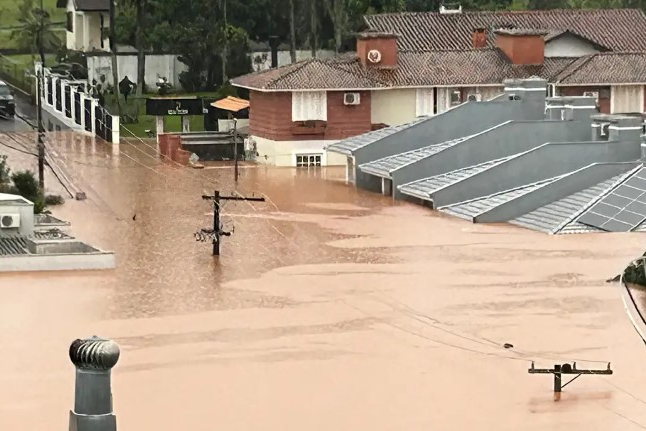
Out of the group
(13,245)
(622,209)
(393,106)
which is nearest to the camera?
(13,245)

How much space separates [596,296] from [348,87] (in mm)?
22231

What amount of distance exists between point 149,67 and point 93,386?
56.1 metres

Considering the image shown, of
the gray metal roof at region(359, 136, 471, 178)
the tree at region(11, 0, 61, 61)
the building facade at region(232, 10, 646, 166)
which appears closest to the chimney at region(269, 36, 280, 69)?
the building facade at region(232, 10, 646, 166)

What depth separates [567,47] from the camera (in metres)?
56.6

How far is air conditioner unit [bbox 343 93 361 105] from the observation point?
171ft

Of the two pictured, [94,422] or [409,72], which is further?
[409,72]

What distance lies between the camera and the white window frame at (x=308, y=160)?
169ft

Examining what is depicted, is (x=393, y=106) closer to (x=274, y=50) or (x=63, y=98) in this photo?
(x=274, y=50)

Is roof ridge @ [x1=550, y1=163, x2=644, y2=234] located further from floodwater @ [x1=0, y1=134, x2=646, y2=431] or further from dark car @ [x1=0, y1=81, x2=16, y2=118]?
dark car @ [x1=0, y1=81, x2=16, y2=118]

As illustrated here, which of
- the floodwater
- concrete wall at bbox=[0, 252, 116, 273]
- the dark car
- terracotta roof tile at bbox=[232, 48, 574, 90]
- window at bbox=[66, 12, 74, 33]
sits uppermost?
window at bbox=[66, 12, 74, 33]

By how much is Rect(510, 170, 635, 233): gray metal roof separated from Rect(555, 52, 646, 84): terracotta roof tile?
12105mm

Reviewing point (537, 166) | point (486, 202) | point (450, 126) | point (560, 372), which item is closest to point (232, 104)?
point (450, 126)

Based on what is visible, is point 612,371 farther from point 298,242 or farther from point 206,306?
point 298,242

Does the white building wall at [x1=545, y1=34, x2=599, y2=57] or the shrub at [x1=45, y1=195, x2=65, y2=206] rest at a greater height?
the white building wall at [x1=545, y1=34, x2=599, y2=57]
